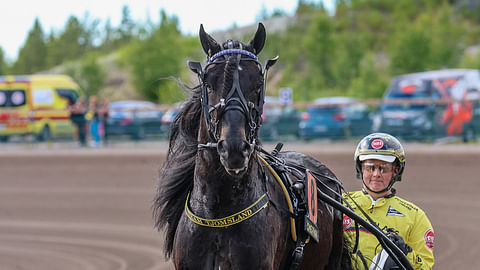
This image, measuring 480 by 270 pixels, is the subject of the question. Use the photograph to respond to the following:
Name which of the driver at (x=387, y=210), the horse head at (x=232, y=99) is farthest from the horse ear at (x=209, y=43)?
the driver at (x=387, y=210)

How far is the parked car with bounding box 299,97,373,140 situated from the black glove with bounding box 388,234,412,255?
1169 cm

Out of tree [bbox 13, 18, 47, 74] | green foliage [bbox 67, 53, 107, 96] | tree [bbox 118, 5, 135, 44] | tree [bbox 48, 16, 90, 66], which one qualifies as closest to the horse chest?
green foliage [bbox 67, 53, 107, 96]

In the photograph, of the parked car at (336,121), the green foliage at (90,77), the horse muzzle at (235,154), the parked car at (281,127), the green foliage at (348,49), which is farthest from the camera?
the green foliage at (90,77)

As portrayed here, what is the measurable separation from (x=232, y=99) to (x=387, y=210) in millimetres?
1521

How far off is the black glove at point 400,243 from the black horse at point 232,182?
61cm

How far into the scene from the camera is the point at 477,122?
1423 centimetres

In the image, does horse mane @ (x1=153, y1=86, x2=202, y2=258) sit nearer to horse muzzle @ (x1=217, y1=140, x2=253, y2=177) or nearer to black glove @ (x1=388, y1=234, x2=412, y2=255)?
horse muzzle @ (x1=217, y1=140, x2=253, y2=177)

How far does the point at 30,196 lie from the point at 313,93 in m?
30.4

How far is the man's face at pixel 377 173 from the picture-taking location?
146 inches

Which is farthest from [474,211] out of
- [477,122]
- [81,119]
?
[81,119]

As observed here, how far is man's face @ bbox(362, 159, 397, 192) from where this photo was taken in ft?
12.2

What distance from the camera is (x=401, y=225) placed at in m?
3.62

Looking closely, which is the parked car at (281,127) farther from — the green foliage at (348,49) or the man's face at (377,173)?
the man's face at (377,173)

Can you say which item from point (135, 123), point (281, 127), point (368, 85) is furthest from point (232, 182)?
point (368, 85)
